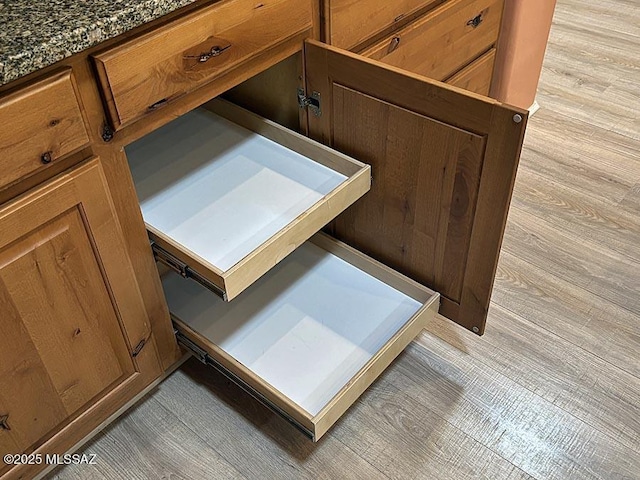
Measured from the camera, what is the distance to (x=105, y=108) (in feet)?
3.14

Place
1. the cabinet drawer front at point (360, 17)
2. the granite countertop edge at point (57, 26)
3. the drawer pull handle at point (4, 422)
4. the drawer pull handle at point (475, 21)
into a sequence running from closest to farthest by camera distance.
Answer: the granite countertop edge at point (57, 26) < the drawer pull handle at point (4, 422) < the cabinet drawer front at point (360, 17) < the drawer pull handle at point (475, 21)

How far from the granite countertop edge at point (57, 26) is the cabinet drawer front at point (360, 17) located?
399 mm

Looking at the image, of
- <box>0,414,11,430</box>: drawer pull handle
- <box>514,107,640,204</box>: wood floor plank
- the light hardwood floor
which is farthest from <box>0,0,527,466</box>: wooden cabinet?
<box>514,107,640,204</box>: wood floor plank

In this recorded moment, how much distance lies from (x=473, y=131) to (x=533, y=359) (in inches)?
26.6

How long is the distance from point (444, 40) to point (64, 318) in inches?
45.4

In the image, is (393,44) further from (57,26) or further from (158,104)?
(57,26)

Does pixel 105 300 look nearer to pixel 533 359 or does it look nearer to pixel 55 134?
pixel 55 134

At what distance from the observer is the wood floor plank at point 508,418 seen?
130 centimetres

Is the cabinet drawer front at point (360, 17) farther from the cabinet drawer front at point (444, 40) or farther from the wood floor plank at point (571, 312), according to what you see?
the wood floor plank at point (571, 312)

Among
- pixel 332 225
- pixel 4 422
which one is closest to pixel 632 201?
pixel 332 225

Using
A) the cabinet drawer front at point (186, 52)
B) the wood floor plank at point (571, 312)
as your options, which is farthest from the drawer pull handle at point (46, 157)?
the wood floor plank at point (571, 312)

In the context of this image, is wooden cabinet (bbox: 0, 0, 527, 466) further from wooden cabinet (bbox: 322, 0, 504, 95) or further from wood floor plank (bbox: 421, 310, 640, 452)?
wood floor plank (bbox: 421, 310, 640, 452)

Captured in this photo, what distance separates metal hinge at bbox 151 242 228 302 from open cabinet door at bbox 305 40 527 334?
426 mm

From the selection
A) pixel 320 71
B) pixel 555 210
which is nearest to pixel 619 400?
pixel 555 210
